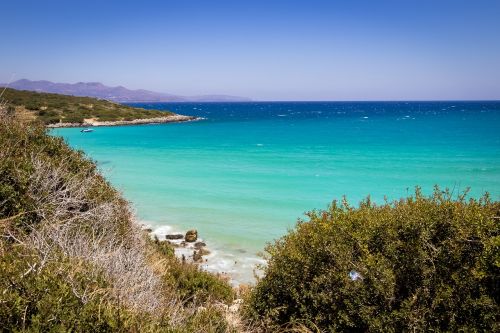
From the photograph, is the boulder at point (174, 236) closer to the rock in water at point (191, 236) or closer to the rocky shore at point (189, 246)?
the rocky shore at point (189, 246)

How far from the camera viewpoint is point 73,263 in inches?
217

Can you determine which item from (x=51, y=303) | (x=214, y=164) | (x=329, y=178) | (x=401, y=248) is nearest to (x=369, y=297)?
(x=401, y=248)

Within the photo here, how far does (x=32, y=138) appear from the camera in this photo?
11.1 m

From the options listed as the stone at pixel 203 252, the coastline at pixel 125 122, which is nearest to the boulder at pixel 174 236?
the stone at pixel 203 252

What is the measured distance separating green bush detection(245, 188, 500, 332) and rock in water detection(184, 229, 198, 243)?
409 inches

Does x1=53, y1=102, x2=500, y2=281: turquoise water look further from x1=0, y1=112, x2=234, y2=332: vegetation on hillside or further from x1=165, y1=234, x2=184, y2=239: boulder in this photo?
x1=0, y1=112, x2=234, y2=332: vegetation on hillside

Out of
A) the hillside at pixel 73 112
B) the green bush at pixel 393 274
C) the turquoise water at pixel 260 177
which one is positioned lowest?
the turquoise water at pixel 260 177

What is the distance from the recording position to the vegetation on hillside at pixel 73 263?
4.17 metres

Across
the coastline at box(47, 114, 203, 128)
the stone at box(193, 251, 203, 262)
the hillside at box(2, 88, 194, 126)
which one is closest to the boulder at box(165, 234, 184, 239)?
the stone at box(193, 251, 203, 262)

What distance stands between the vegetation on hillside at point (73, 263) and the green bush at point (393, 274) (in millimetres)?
1538

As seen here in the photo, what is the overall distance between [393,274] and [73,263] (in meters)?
5.19

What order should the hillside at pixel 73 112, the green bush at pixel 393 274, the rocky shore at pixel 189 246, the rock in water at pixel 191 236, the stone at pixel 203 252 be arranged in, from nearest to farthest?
the green bush at pixel 393 274 < the rocky shore at pixel 189 246 < the stone at pixel 203 252 < the rock in water at pixel 191 236 < the hillside at pixel 73 112

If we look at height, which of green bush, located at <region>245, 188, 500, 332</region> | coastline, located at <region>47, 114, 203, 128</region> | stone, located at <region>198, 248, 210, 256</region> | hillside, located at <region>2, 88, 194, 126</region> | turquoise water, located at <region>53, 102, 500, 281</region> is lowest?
stone, located at <region>198, 248, 210, 256</region>

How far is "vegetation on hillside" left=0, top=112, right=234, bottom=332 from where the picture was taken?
13.7ft
